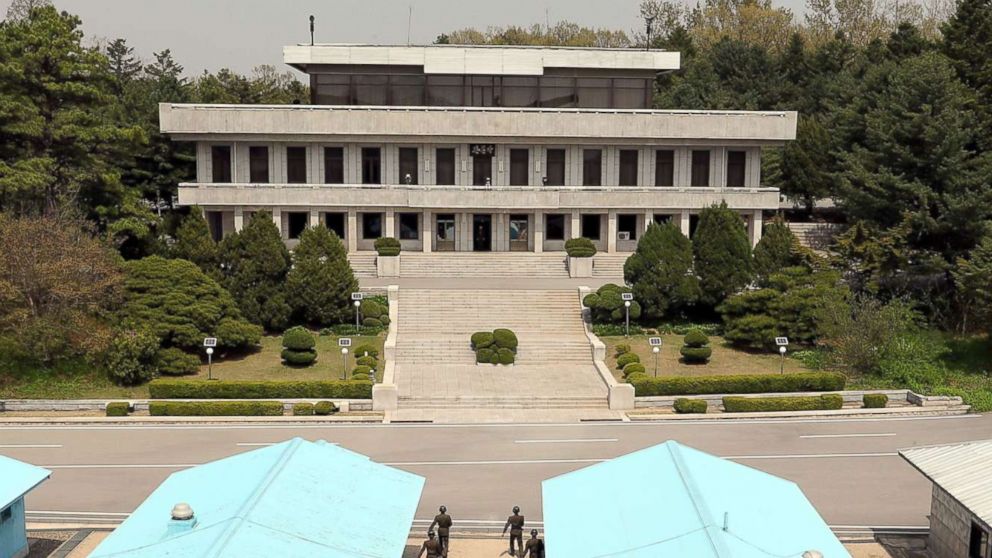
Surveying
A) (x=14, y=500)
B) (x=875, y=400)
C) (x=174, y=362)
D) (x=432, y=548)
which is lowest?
(x=432, y=548)

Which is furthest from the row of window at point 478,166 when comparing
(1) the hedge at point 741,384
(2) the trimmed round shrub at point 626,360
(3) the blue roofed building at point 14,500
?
(3) the blue roofed building at point 14,500

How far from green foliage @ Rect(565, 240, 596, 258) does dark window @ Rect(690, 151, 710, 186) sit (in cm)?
951

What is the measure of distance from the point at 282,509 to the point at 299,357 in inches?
817

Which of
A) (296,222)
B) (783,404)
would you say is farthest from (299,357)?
(296,222)

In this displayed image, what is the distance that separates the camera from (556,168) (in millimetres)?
54438

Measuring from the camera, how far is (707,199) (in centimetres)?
5306

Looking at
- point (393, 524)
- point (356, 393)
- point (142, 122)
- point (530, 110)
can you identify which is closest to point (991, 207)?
point (530, 110)

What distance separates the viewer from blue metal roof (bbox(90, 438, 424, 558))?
14.6 meters

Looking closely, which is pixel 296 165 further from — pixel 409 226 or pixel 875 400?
pixel 875 400

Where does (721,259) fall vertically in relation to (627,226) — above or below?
below

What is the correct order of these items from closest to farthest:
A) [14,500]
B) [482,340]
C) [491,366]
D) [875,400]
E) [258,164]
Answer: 1. [14,500]
2. [875,400]
3. [491,366]
4. [482,340]
5. [258,164]

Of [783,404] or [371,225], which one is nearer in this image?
[783,404]

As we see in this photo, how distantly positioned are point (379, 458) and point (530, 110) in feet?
98.7

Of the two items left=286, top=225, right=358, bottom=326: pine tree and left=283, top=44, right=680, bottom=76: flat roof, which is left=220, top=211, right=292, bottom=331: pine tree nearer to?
left=286, top=225, right=358, bottom=326: pine tree
